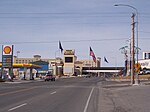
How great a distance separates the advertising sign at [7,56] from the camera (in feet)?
265

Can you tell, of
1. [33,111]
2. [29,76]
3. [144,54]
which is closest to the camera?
[33,111]

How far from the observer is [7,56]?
267ft

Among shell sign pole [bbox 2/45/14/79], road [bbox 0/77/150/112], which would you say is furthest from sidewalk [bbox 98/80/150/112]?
shell sign pole [bbox 2/45/14/79]

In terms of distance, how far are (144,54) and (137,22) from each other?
129 m

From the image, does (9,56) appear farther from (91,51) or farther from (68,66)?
(68,66)

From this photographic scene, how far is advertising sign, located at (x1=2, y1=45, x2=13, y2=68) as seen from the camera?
8082 centimetres

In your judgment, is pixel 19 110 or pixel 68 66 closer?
pixel 19 110

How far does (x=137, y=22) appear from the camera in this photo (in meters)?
52.5

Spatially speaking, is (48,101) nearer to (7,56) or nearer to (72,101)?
(72,101)

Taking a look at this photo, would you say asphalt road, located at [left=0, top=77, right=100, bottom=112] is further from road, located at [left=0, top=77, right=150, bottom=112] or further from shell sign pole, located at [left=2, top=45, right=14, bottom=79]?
shell sign pole, located at [left=2, top=45, right=14, bottom=79]

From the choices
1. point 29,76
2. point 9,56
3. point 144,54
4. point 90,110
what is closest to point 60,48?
point 29,76

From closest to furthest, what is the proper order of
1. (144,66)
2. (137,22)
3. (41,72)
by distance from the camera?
(137,22) → (144,66) → (41,72)

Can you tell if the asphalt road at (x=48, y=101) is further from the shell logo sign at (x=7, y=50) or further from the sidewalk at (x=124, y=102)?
the shell logo sign at (x=7, y=50)

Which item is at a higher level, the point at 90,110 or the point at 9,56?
the point at 9,56
